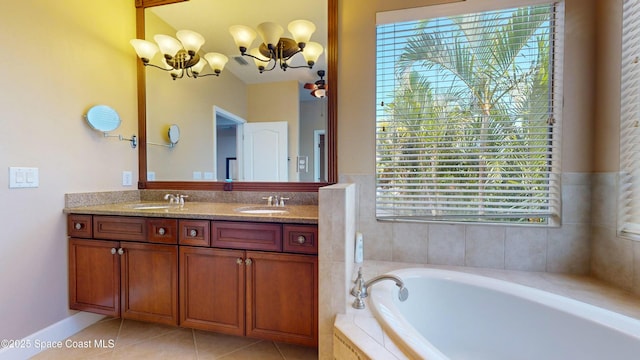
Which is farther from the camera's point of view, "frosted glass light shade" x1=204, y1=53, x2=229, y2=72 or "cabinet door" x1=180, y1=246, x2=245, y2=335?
"frosted glass light shade" x1=204, y1=53, x2=229, y2=72

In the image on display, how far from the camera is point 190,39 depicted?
6.48 ft

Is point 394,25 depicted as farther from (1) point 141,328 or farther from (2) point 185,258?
(1) point 141,328

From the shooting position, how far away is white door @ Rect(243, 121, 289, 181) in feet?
6.51

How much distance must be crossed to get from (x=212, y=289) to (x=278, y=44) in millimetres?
1728

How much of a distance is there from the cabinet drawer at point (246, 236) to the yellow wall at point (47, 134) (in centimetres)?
107

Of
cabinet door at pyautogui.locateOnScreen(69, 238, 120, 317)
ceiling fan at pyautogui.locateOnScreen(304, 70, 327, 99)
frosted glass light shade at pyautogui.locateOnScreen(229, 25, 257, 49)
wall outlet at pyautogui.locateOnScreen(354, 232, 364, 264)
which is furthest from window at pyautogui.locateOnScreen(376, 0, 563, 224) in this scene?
cabinet door at pyautogui.locateOnScreen(69, 238, 120, 317)

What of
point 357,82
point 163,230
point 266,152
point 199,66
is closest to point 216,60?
point 199,66

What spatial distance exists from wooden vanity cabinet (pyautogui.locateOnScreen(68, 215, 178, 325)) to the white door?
0.70 m

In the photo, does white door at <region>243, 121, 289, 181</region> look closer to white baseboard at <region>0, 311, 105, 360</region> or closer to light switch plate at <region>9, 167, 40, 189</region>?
light switch plate at <region>9, 167, 40, 189</region>

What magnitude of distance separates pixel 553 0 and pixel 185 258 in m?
2.73

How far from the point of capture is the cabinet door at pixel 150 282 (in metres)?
1.54

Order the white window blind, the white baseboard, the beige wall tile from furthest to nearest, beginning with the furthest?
1. the beige wall tile
2. the white baseboard
3. the white window blind

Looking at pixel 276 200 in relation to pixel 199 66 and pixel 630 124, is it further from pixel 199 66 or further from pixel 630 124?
pixel 630 124

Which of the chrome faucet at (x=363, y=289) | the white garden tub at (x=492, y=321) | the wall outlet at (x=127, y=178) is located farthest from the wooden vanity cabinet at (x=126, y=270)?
the white garden tub at (x=492, y=321)
